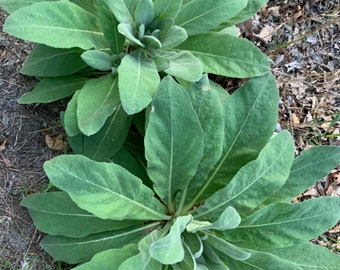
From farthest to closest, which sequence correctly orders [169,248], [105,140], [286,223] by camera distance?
[105,140] < [286,223] < [169,248]

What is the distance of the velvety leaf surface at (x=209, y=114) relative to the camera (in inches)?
73.4

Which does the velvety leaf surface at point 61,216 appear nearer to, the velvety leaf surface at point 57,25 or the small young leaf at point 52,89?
the small young leaf at point 52,89

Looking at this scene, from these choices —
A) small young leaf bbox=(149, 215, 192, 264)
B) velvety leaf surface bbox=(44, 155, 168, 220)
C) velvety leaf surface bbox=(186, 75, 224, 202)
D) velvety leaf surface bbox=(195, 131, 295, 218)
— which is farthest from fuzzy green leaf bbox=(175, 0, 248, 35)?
small young leaf bbox=(149, 215, 192, 264)

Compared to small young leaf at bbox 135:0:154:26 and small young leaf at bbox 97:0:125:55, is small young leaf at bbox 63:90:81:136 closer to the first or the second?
small young leaf at bbox 97:0:125:55

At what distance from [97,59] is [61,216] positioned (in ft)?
1.90

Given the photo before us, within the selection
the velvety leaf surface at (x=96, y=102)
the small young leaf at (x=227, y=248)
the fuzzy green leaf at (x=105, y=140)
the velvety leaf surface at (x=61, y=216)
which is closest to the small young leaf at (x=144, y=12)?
the velvety leaf surface at (x=96, y=102)

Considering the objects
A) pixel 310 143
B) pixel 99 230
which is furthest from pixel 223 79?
pixel 99 230

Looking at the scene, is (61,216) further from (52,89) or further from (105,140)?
(52,89)

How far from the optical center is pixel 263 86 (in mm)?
1910

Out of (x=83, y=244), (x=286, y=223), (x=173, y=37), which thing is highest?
(x=173, y=37)

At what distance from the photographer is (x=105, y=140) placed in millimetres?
2035

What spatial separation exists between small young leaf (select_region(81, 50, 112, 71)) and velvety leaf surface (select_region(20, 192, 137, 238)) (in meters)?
0.48

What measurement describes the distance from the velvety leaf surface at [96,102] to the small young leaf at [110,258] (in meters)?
0.40

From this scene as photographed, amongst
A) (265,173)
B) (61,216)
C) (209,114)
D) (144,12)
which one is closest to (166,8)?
(144,12)
